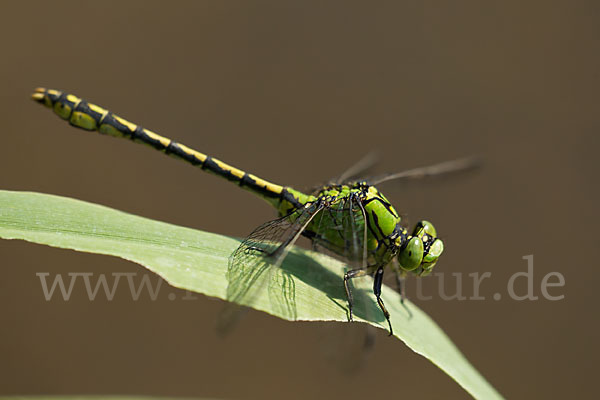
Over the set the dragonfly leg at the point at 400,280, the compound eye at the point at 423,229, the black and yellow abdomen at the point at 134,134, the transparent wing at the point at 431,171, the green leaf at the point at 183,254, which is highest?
the transparent wing at the point at 431,171

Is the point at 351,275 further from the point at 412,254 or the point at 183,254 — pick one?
the point at 183,254

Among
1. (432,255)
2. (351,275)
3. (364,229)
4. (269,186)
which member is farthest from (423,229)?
(269,186)

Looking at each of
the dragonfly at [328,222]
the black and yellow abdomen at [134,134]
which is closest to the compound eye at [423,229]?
the dragonfly at [328,222]

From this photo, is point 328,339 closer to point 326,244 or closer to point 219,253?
point 326,244

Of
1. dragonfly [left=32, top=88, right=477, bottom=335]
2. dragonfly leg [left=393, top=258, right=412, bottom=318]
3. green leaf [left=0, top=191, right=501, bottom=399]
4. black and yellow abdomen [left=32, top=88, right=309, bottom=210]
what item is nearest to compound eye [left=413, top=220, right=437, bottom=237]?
dragonfly [left=32, top=88, right=477, bottom=335]

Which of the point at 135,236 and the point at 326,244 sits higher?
the point at 326,244

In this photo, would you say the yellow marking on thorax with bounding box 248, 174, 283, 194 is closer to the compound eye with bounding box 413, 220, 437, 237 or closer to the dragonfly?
the dragonfly

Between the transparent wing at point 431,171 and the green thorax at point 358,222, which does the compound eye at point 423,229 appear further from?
the transparent wing at point 431,171

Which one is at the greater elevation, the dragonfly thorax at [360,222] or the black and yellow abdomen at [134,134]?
the black and yellow abdomen at [134,134]

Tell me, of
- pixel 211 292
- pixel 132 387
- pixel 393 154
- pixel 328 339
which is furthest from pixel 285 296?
pixel 393 154
